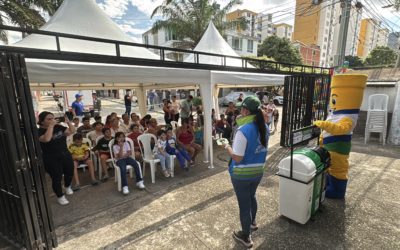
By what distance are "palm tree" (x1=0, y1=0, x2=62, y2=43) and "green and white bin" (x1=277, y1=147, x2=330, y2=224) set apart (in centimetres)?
1392

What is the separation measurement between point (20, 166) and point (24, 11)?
12.7m

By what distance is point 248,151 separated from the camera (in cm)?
224

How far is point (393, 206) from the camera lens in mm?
3449

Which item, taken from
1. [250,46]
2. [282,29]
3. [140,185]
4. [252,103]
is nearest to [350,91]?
[252,103]

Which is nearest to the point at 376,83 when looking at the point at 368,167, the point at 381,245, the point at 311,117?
the point at 311,117

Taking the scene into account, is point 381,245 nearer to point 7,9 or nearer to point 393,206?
point 393,206

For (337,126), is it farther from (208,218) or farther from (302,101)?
(302,101)

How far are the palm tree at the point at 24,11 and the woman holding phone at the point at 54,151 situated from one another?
11028 mm

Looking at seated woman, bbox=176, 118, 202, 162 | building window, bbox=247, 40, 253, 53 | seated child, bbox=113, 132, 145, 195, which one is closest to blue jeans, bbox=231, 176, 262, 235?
seated child, bbox=113, 132, 145, 195

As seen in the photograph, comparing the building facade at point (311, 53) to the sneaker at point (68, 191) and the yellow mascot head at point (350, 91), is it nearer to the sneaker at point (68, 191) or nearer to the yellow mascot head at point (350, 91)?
the yellow mascot head at point (350, 91)

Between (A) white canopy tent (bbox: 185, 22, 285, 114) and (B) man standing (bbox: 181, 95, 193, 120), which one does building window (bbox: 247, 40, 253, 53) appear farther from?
(B) man standing (bbox: 181, 95, 193, 120)

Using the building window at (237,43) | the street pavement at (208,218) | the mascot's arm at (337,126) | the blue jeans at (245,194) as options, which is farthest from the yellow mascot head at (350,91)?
the building window at (237,43)

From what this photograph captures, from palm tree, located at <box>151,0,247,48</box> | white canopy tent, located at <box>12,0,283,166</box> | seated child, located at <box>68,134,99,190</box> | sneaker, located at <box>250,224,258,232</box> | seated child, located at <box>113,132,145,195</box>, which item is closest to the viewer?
sneaker, located at <box>250,224,258,232</box>

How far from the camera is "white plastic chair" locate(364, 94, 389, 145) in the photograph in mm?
6863
